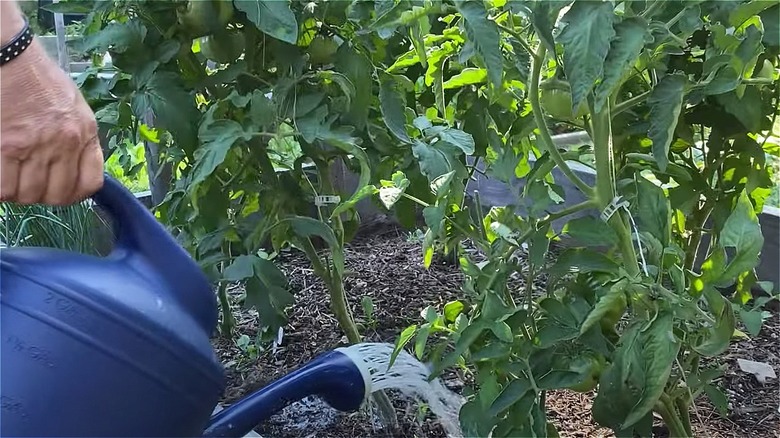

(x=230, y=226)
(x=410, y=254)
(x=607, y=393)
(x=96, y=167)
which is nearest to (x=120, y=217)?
(x=96, y=167)

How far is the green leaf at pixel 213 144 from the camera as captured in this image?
0.87 meters

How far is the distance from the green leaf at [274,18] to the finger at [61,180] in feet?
0.82

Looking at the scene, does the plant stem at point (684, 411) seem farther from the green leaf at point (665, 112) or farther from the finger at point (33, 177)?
the finger at point (33, 177)

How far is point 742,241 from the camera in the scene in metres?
0.78

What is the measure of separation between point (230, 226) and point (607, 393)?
0.52 meters

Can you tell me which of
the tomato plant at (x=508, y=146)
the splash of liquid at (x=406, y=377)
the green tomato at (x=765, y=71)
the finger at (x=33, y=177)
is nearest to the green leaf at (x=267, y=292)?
the tomato plant at (x=508, y=146)

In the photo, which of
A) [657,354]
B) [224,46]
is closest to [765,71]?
[657,354]

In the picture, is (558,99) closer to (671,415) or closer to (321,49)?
(321,49)

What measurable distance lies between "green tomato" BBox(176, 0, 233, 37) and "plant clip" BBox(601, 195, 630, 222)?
0.48 m

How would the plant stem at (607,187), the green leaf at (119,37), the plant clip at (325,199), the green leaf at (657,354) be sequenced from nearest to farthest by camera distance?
the green leaf at (657,354) → the plant stem at (607,187) → the green leaf at (119,37) → the plant clip at (325,199)

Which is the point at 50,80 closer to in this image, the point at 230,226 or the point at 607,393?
the point at 230,226

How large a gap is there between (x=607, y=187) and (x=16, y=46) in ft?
1.99

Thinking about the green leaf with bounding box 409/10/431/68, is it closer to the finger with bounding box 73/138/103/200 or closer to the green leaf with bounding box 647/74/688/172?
the green leaf with bounding box 647/74/688/172

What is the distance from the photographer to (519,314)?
897 millimetres
